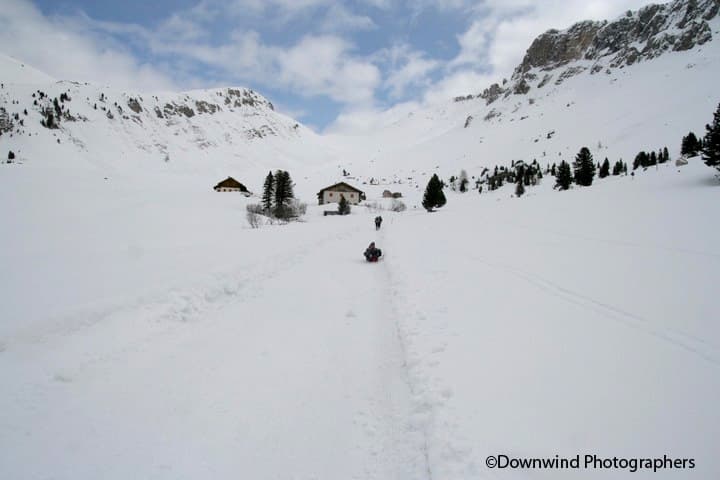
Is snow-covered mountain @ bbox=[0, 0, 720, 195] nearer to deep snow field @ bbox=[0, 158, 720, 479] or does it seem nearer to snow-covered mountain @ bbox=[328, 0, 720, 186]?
snow-covered mountain @ bbox=[328, 0, 720, 186]

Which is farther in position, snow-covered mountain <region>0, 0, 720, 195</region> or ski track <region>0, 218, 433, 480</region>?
snow-covered mountain <region>0, 0, 720, 195</region>

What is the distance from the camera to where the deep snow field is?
3875 millimetres

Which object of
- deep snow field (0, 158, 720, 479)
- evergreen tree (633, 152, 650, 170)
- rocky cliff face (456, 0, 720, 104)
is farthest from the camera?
rocky cliff face (456, 0, 720, 104)

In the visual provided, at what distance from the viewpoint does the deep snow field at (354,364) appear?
153 inches

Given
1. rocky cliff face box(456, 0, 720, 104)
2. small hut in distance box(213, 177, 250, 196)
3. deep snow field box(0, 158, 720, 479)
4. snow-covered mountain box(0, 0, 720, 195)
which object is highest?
rocky cliff face box(456, 0, 720, 104)

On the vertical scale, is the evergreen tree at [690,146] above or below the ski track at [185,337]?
above

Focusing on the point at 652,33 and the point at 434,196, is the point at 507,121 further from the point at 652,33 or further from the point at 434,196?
the point at 434,196

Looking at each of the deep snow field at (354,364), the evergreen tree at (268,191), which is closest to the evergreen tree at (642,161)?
the deep snow field at (354,364)

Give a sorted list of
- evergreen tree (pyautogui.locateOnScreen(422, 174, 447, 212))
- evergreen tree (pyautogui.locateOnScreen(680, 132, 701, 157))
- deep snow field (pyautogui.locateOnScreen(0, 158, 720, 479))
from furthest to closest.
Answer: evergreen tree (pyautogui.locateOnScreen(422, 174, 447, 212)) < evergreen tree (pyautogui.locateOnScreen(680, 132, 701, 157)) < deep snow field (pyautogui.locateOnScreen(0, 158, 720, 479))

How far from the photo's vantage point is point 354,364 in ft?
20.4

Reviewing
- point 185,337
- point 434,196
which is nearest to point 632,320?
point 185,337

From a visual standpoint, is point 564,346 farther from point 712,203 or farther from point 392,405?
point 712,203

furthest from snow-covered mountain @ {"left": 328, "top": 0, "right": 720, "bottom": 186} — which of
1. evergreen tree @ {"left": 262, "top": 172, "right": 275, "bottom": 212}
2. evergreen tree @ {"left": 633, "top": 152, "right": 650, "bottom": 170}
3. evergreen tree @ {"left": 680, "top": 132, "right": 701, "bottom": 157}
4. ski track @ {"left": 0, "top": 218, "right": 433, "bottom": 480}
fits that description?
ski track @ {"left": 0, "top": 218, "right": 433, "bottom": 480}

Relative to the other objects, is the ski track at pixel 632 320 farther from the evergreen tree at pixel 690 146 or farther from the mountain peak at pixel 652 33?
the mountain peak at pixel 652 33
